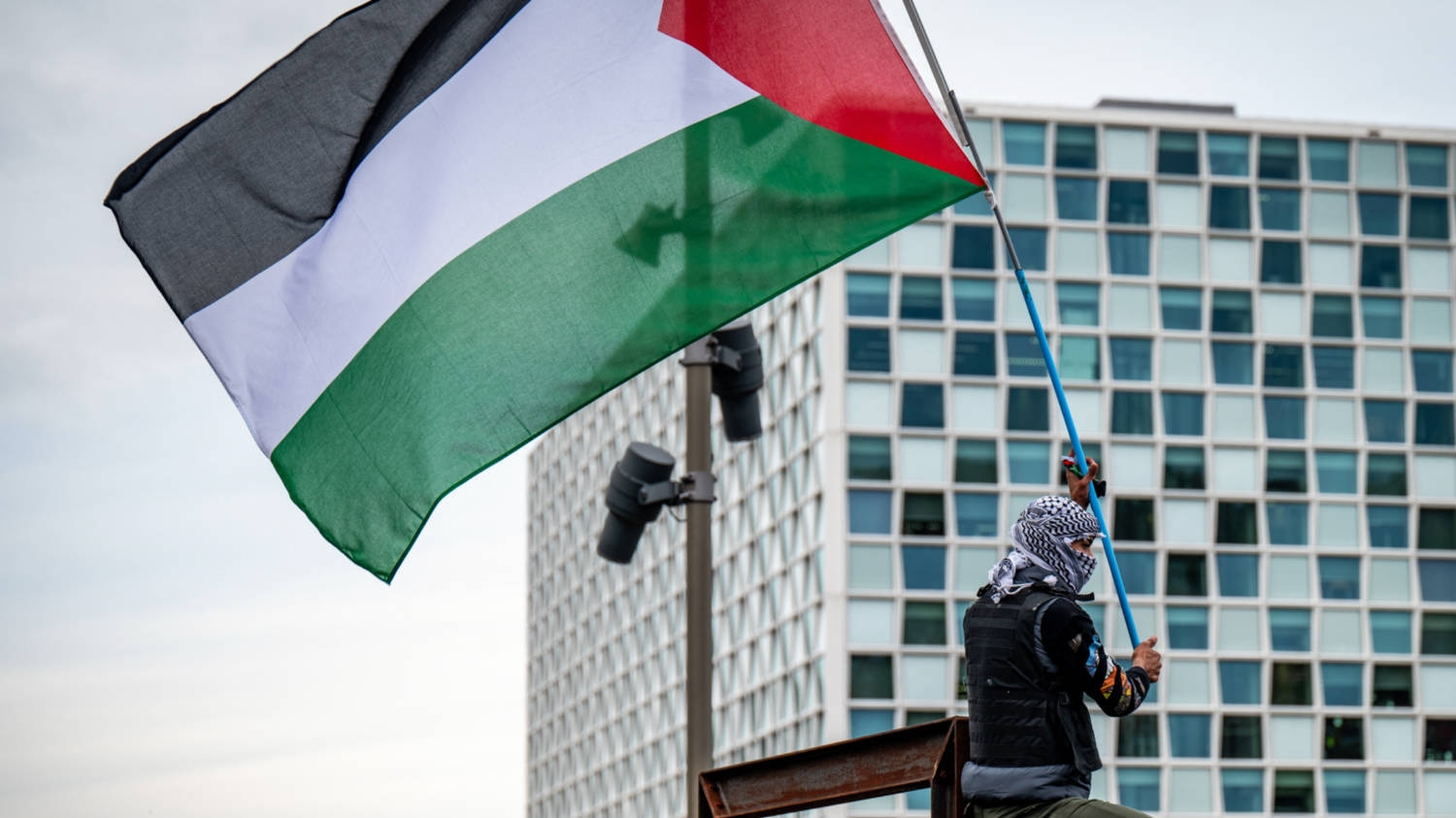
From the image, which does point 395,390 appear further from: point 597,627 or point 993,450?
point 597,627

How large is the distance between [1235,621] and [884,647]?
411 inches

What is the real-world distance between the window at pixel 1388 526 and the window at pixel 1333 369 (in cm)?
380

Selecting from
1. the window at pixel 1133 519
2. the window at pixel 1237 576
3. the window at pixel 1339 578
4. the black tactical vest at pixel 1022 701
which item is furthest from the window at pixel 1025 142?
the black tactical vest at pixel 1022 701

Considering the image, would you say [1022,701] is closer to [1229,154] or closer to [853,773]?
[853,773]

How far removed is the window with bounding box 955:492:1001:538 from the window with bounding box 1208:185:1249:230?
11271 mm

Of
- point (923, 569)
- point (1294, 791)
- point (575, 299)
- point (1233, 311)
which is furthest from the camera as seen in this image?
point (1233, 311)

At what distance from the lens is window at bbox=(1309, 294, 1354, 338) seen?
64.0 meters

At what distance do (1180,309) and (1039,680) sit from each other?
59.4m

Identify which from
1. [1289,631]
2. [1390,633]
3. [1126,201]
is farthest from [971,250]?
[1390,633]

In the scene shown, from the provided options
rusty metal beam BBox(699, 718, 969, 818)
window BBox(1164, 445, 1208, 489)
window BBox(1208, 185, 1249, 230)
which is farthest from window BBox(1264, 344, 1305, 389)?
rusty metal beam BBox(699, 718, 969, 818)

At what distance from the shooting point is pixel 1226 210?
64.3m

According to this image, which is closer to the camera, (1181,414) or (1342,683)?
(1342,683)

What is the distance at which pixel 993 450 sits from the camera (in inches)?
2429

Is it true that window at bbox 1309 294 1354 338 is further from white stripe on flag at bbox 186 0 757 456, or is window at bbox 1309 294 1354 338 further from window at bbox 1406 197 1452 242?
white stripe on flag at bbox 186 0 757 456
